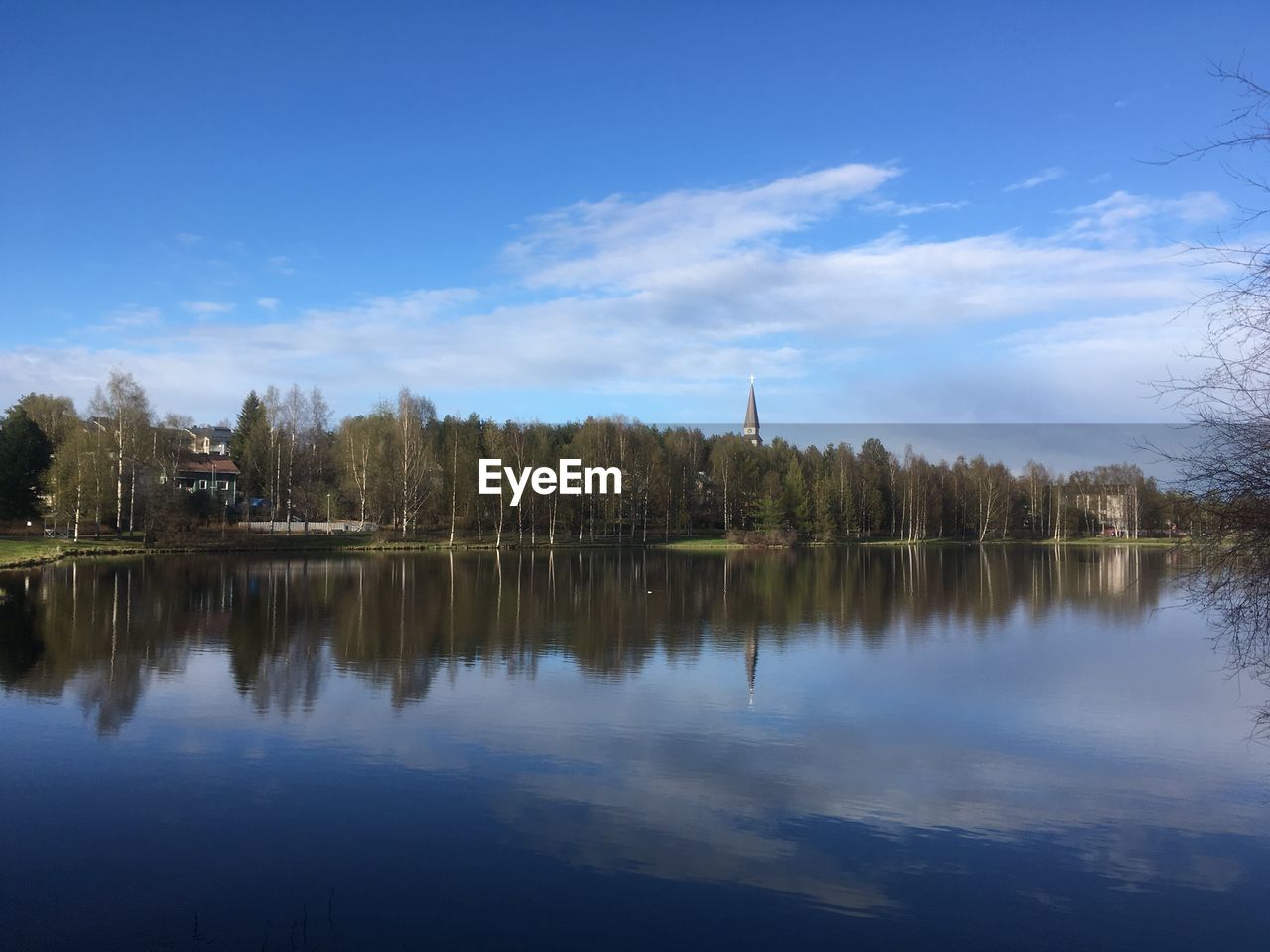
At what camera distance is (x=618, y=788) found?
9.08 meters

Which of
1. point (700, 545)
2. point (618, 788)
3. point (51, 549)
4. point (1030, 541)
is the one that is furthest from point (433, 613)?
point (1030, 541)

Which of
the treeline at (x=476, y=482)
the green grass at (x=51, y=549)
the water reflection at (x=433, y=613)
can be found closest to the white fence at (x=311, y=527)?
the treeline at (x=476, y=482)

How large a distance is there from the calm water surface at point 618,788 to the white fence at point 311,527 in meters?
33.0

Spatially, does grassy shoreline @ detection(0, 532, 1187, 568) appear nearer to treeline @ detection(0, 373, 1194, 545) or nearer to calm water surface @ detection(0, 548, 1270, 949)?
treeline @ detection(0, 373, 1194, 545)

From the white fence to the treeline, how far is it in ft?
2.63

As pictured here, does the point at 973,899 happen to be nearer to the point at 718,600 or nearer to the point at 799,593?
the point at 718,600

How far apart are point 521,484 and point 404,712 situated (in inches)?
1769

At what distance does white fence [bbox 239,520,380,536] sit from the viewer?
52.2 metres

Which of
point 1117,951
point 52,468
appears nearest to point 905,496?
point 52,468

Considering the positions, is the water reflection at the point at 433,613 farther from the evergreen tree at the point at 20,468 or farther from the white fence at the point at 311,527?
the evergreen tree at the point at 20,468

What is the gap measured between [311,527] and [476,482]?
10.6m

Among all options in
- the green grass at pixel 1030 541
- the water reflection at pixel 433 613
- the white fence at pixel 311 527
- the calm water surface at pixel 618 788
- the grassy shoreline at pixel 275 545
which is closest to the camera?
the calm water surface at pixel 618 788

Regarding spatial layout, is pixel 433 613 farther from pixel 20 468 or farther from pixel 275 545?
pixel 20 468

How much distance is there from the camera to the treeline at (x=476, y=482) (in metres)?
45.3
